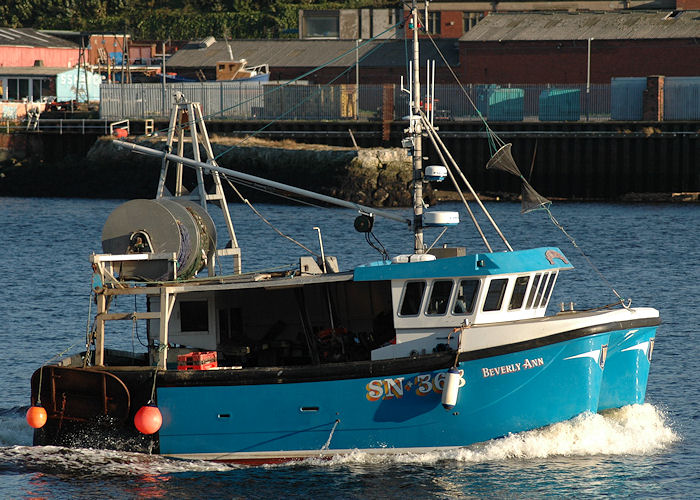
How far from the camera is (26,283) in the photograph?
3506 centimetres

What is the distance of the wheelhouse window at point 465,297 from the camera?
18000 mm

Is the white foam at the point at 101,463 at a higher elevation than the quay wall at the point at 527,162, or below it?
below

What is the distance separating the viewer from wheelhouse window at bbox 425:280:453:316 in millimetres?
18031

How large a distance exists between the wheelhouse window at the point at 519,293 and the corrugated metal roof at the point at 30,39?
7422 centimetres

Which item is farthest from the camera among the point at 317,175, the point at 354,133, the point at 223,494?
the point at 354,133

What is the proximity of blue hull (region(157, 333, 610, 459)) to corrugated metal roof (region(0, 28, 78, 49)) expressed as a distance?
73.4m

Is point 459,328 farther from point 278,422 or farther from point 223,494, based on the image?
point 223,494

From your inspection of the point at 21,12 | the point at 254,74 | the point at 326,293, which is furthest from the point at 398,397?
the point at 21,12

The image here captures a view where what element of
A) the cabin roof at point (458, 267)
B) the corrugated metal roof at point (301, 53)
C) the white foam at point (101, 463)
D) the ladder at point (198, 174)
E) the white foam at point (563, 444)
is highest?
the corrugated metal roof at point (301, 53)

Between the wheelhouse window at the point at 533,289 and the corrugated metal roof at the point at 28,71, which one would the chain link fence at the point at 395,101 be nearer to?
the corrugated metal roof at the point at 28,71

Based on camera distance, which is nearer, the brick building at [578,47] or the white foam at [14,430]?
the white foam at [14,430]

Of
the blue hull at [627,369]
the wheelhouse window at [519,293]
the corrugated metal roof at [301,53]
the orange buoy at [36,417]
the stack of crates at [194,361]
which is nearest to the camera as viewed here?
the wheelhouse window at [519,293]

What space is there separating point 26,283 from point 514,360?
69.9 feet

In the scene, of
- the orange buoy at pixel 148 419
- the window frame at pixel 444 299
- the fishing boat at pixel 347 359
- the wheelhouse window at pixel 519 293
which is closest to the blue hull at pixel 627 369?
the fishing boat at pixel 347 359
